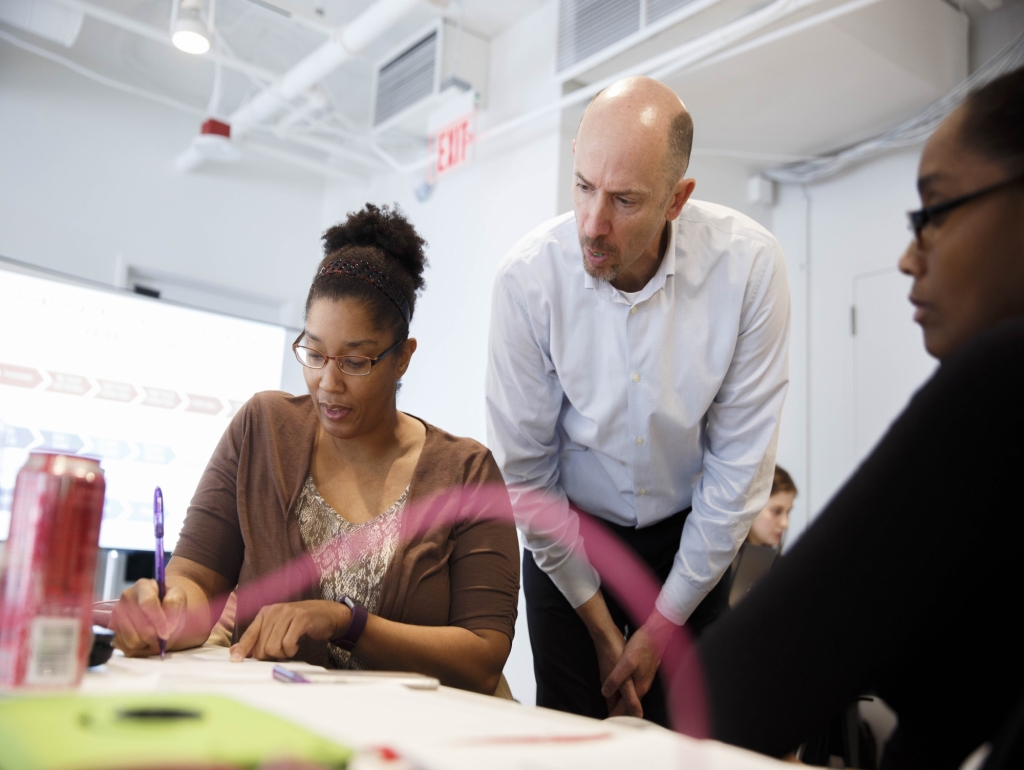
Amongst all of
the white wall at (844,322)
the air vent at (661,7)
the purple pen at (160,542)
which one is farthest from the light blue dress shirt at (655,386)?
the white wall at (844,322)

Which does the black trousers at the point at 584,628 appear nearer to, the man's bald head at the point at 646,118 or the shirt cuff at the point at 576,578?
the shirt cuff at the point at 576,578

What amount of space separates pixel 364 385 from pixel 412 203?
10.2 ft

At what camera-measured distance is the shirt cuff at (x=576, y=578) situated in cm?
162

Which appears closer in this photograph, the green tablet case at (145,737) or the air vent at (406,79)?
the green tablet case at (145,737)

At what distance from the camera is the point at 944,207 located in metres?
0.67

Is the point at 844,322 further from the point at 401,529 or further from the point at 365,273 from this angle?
the point at 401,529

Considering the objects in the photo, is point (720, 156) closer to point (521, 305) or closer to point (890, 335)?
point (890, 335)

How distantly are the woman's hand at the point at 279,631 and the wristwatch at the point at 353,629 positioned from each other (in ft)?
0.19

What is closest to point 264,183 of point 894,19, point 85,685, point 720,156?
point 720,156

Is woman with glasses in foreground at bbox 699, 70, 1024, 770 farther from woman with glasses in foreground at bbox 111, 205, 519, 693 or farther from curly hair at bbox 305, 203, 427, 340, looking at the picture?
curly hair at bbox 305, 203, 427, 340

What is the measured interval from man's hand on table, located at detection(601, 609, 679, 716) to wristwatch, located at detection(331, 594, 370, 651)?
0.58m

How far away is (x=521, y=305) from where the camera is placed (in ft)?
5.47

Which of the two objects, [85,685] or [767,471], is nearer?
[85,685]

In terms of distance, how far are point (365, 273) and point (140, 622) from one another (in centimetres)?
71
